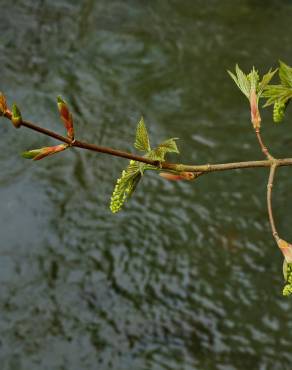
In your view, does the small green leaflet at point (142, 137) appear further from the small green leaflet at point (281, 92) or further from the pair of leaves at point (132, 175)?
the small green leaflet at point (281, 92)

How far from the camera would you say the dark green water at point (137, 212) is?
352 cm

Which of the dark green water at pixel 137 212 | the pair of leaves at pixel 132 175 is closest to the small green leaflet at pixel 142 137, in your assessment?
the pair of leaves at pixel 132 175

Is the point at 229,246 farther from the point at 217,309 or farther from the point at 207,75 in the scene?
the point at 207,75

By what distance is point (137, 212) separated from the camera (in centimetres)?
416

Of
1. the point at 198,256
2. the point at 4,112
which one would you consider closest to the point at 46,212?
the point at 198,256

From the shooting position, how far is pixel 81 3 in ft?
19.9

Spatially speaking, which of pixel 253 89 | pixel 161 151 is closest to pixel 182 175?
pixel 161 151

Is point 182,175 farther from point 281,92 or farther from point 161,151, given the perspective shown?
point 281,92

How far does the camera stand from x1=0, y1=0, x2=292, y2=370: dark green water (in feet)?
11.6

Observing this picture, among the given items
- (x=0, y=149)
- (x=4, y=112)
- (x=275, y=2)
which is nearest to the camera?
(x=4, y=112)

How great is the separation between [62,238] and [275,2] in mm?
3727

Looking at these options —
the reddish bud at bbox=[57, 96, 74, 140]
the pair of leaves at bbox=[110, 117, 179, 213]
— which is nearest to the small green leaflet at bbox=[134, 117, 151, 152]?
the pair of leaves at bbox=[110, 117, 179, 213]

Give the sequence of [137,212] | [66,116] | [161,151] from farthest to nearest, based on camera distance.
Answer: [137,212]
[161,151]
[66,116]

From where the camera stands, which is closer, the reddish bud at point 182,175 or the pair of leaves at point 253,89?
the reddish bud at point 182,175
